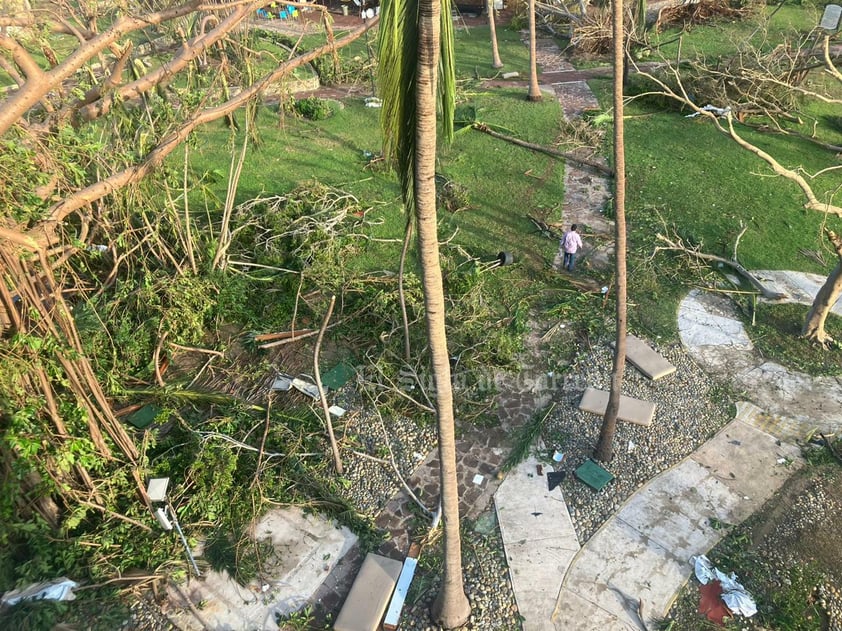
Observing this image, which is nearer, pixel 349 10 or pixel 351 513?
pixel 351 513

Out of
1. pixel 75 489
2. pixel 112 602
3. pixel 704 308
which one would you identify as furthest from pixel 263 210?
pixel 704 308

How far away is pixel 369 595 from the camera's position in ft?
A: 22.6

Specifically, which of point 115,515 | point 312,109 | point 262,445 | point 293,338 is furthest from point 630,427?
point 312,109

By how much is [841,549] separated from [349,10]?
29.2 m

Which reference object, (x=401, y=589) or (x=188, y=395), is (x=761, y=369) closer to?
(x=401, y=589)

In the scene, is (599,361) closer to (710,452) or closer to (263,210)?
(710,452)

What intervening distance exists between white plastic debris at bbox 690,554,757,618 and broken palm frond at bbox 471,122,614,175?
34.0 ft

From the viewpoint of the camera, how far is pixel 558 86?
19750 millimetres

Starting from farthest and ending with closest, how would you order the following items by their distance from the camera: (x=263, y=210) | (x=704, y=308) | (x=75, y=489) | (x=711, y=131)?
(x=711, y=131), (x=263, y=210), (x=704, y=308), (x=75, y=489)

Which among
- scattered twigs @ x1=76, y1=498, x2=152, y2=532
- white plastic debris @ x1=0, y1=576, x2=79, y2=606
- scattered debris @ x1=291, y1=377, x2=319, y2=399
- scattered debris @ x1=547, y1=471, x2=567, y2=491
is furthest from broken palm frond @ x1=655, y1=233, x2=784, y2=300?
white plastic debris @ x1=0, y1=576, x2=79, y2=606

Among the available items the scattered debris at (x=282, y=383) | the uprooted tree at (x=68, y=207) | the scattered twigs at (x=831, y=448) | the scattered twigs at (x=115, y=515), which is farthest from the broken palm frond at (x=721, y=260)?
the scattered twigs at (x=115, y=515)

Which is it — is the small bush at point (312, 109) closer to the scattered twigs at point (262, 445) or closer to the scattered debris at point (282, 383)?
the scattered debris at point (282, 383)

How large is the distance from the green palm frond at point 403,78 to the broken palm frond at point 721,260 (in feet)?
26.6

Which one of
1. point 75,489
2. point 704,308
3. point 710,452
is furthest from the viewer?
point 704,308
